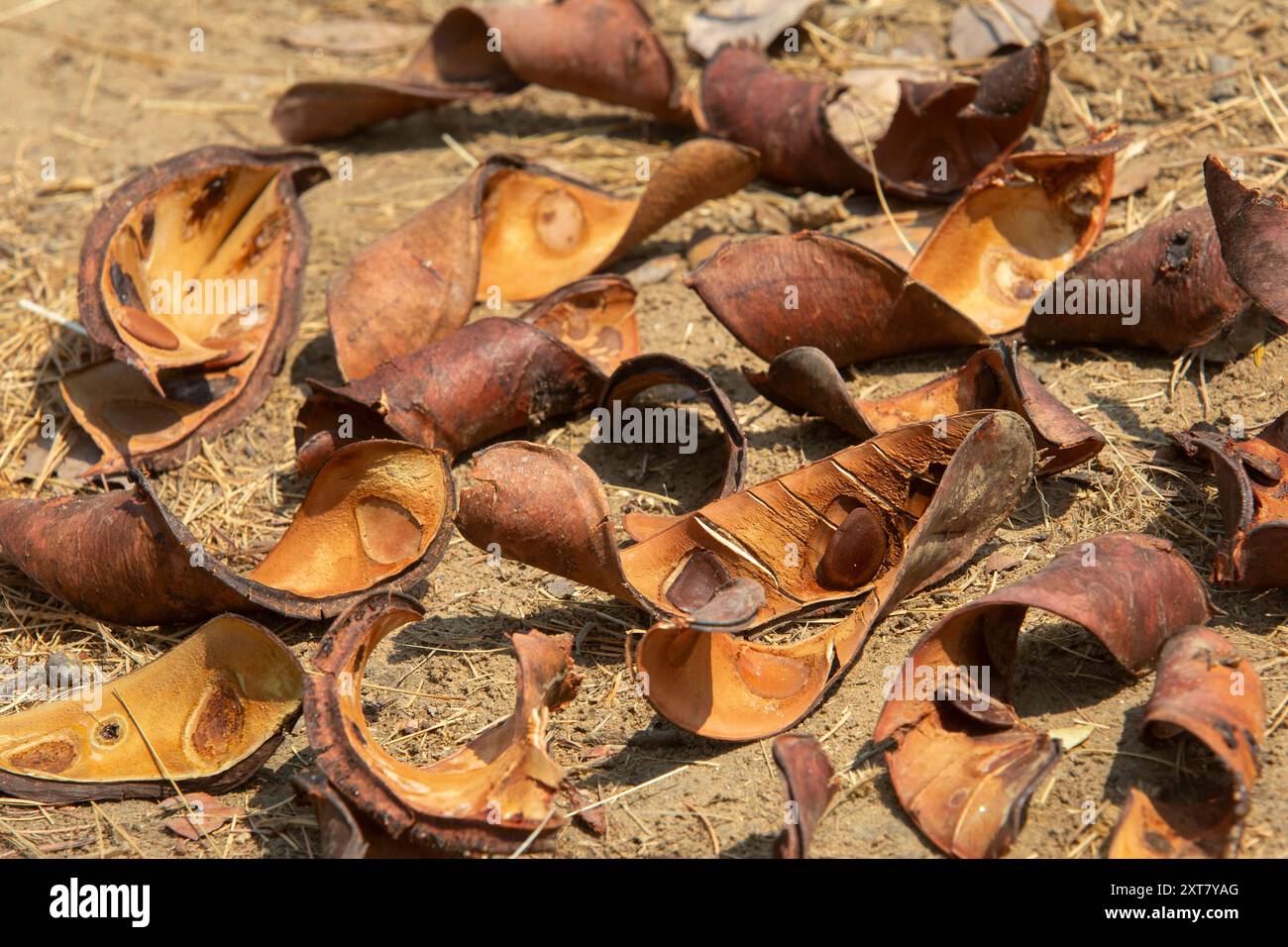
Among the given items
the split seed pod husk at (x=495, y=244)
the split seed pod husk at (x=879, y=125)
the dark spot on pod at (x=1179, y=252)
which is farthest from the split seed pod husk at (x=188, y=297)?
the dark spot on pod at (x=1179, y=252)

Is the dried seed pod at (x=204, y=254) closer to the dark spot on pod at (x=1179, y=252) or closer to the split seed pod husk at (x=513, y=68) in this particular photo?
the split seed pod husk at (x=513, y=68)

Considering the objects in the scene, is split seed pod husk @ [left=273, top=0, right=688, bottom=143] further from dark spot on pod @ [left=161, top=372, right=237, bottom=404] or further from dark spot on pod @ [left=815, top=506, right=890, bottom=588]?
dark spot on pod @ [left=815, top=506, right=890, bottom=588]

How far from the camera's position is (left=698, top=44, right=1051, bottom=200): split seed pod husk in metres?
3.62

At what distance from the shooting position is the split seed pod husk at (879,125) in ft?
11.9

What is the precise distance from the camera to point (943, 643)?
2229mm

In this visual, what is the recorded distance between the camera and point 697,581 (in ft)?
8.58

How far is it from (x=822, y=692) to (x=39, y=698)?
61.6 inches

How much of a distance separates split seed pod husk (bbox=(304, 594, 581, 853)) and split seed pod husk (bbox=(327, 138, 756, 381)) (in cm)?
112

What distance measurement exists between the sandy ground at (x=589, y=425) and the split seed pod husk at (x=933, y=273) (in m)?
0.14

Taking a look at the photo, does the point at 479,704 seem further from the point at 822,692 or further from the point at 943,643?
the point at 943,643
